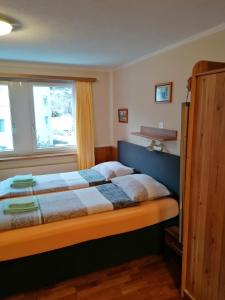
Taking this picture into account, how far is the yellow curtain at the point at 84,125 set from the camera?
3.88m

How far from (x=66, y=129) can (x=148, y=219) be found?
2.45 meters

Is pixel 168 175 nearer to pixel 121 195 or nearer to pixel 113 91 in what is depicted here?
pixel 121 195

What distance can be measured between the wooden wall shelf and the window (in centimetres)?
145

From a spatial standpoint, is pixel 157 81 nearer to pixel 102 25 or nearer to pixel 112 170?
pixel 102 25

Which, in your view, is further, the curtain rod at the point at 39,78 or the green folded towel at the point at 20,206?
the curtain rod at the point at 39,78

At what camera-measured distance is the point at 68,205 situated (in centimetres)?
222

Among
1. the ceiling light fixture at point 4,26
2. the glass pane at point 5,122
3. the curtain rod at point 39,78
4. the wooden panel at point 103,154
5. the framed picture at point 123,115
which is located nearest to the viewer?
the ceiling light fixture at point 4,26

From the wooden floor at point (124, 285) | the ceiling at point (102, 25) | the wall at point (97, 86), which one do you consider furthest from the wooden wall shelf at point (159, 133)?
the wooden floor at point (124, 285)

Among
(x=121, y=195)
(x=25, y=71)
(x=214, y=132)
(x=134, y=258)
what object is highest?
(x=25, y=71)

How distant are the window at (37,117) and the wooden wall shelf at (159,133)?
1.45 m

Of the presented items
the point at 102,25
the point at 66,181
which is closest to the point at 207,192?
the point at 102,25

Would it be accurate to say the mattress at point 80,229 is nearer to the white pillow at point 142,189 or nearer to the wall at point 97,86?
the white pillow at point 142,189

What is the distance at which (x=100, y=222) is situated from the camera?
2.06 metres

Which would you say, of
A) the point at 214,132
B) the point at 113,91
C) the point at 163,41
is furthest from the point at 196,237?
A: the point at 113,91
